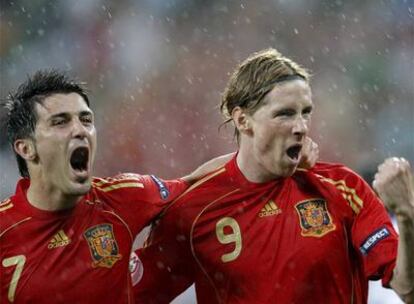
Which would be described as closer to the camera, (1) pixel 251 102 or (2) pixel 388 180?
(2) pixel 388 180

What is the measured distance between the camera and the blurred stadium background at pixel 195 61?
7.80 meters

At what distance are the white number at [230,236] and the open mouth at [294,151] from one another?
1.18ft

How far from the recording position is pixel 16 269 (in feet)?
11.4

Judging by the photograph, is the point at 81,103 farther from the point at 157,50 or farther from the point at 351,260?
the point at 157,50

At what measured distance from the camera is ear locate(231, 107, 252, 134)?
3.71 meters

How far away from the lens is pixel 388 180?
9.82 ft

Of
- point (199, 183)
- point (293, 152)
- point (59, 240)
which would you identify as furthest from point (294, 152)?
point (59, 240)

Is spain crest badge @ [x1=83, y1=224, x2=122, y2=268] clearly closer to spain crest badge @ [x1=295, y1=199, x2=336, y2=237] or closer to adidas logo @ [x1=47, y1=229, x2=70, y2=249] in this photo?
adidas logo @ [x1=47, y1=229, x2=70, y2=249]

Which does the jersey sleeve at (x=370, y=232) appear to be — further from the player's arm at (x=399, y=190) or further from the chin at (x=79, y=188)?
the chin at (x=79, y=188)

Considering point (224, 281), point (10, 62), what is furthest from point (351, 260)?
point (10, 62)

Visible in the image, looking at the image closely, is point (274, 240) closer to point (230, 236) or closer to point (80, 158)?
point (230, 236)

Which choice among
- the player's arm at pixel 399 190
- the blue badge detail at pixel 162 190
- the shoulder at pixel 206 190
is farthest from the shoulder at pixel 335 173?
the blue badge detail at pixel 162 190

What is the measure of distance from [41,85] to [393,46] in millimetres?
4994

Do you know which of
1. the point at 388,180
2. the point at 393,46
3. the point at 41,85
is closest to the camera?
the point at 388,180
